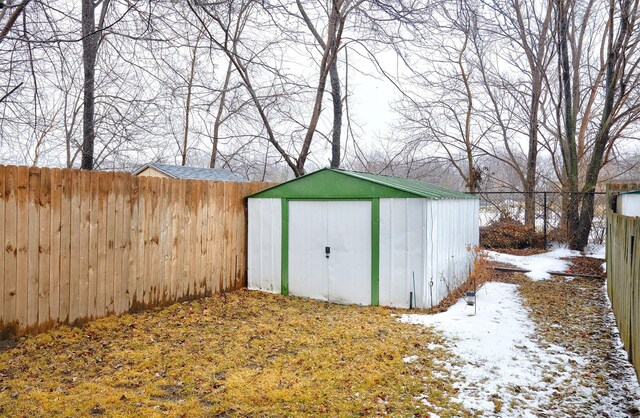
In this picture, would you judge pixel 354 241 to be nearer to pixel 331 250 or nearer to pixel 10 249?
pixel 331 250

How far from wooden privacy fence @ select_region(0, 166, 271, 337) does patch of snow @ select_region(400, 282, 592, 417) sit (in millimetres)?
3293

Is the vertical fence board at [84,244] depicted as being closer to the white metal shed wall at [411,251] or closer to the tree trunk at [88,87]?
the tree trunk at [88,87]

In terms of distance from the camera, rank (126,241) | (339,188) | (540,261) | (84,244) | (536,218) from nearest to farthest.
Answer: (84,244) < (126,241) < (339,188) < (540,261) < (536,218)

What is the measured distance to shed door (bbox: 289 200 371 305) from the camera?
6.66 metres

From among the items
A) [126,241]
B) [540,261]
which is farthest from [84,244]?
[540,261]

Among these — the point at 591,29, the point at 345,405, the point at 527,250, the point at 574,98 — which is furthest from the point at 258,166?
the point at 345,405

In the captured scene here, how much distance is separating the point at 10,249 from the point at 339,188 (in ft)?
13.9

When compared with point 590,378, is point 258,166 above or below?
above

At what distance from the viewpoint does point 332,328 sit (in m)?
5.39

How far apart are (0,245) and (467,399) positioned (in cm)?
462

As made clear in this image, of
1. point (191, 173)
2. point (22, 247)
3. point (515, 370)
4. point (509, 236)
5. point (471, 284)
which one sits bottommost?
point (515, 370)

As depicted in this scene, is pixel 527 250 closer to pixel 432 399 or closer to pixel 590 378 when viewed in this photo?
pixel 590 378

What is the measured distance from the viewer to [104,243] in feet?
18.0

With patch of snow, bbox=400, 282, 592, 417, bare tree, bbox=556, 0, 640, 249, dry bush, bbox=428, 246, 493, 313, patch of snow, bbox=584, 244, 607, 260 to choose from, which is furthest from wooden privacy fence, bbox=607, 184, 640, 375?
bare tree, bbox=556, 0, 640, 249
